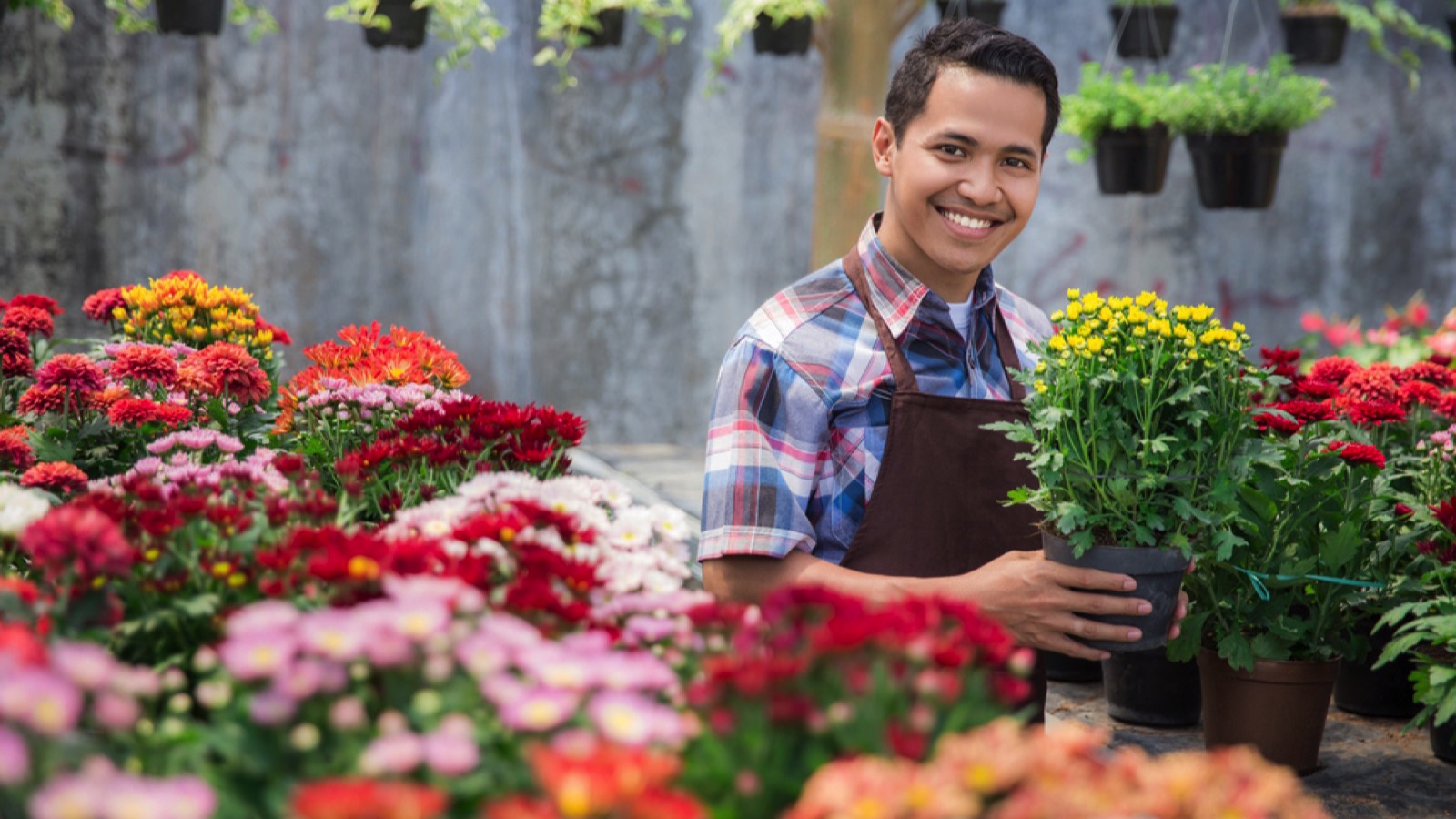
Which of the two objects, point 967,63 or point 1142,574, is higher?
point 967,63

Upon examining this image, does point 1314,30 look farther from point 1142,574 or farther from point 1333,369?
point 1142,574

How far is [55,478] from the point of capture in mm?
1971

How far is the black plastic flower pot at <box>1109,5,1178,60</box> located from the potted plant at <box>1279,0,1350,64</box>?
55 cm

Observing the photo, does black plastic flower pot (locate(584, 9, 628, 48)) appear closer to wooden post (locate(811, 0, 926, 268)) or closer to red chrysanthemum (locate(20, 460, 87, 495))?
wooden post (locate(811, 0, 926, 268))

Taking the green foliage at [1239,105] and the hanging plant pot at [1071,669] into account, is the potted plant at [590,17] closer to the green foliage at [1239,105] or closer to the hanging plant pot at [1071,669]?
the green foliage at [1239,105]

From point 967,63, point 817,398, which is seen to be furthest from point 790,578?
point 967,63

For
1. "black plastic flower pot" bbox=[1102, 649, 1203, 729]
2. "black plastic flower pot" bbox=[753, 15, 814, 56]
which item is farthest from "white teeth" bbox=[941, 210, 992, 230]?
"black plastic flower pot" bbox=[753, 15, 814, 56]

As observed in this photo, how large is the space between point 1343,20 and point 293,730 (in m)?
6.60

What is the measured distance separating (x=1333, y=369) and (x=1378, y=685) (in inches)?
32.5

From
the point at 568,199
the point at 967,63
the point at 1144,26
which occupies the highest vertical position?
the point at 1144,26

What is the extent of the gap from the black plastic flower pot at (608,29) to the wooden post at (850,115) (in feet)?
4.03

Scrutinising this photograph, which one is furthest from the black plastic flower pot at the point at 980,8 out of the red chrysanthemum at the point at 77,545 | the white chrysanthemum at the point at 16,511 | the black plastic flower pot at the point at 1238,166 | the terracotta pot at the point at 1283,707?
the red chrysanthemum at the point at 77,545

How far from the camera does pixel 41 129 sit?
6906mm

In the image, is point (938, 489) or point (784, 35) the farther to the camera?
point (784, 35)
